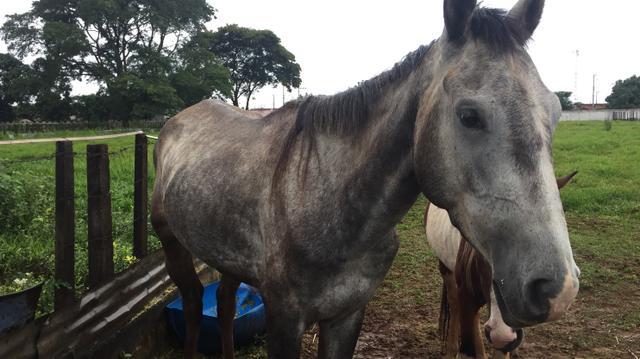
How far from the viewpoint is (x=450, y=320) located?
141 inches

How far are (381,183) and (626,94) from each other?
6519cm

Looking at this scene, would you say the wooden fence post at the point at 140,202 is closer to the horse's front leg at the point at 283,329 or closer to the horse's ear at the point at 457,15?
the horse's front leg at the point at 283,329

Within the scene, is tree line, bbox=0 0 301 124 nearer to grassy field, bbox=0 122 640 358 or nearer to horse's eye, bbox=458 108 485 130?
grassy field, bbox=0 122 640 358

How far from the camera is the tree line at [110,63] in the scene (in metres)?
27.4

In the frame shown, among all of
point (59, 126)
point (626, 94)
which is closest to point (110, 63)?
point (59, 126)

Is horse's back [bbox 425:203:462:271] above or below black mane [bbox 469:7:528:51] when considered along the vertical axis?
below

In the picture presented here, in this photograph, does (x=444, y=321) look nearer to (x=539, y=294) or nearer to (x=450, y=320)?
(x=450, y=320)

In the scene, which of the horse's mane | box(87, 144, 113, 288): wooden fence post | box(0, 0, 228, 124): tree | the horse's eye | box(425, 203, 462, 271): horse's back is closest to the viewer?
the horse's eye

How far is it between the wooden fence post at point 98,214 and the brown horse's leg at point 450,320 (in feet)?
8.64

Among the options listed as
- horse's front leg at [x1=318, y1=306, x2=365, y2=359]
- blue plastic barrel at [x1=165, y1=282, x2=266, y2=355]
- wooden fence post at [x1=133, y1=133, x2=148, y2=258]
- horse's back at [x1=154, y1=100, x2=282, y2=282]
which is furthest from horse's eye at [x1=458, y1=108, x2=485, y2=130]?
wooden fence post at [x1=133, y1=133, x2=148, y2=258]

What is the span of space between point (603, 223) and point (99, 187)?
748 cm

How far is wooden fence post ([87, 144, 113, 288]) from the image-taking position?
128 inches

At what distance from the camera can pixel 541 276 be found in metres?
1.13

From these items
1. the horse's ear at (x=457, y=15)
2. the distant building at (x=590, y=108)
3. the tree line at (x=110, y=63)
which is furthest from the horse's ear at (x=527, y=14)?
the distant building at (x=590, y=108)
